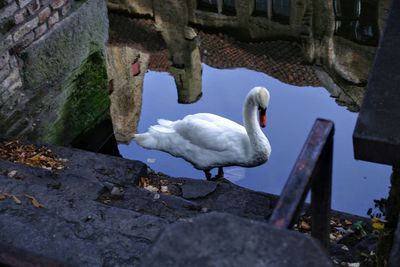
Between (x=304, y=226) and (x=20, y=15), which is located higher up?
(x=20, y=15)

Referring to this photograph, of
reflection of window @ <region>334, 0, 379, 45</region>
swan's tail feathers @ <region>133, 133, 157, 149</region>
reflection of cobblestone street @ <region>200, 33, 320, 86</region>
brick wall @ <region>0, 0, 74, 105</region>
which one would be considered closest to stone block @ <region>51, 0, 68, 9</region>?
brick wall @ <region>0, 0, 74, 105</region>

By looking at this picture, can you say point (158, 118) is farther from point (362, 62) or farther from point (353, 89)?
point (362, 62)

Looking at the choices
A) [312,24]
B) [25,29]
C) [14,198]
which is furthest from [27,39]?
[312,24]

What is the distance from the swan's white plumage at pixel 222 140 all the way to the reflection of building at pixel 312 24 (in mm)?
2208

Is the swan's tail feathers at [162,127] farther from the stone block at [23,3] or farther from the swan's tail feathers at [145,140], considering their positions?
the stone block at [23,3]

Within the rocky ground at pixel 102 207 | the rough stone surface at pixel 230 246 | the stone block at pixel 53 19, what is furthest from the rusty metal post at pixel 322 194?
the stone block at pixel 53 19

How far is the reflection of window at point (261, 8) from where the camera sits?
40.4 feet

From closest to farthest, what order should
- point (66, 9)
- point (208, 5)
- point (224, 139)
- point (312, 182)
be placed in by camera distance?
point (312, 182) → point (66, 9) → point (224, 139) → point (208, 5)

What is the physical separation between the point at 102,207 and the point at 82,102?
2498 millimetres

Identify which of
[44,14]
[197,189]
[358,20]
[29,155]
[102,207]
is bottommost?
[358,20]

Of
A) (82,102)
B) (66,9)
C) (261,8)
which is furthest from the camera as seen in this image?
(261,8)

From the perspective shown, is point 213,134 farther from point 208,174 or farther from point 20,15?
point 20,15

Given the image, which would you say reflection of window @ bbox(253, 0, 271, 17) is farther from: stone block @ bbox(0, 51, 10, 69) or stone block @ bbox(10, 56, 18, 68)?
stone block @ bbox(0, 51, 10, 69)

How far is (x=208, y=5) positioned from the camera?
1181 centimetres
